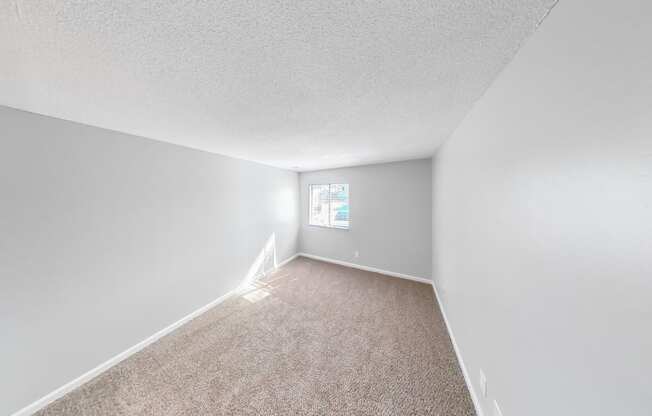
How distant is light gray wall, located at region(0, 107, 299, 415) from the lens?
4.30 feet

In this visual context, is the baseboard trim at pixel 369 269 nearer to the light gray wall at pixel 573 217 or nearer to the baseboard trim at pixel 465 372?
the baseboard trim at pixel 465 372

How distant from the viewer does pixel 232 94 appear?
46.2 inches

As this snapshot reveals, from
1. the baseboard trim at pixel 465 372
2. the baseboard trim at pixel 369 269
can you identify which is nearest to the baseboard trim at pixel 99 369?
the baseboard trim at pixel 369 269

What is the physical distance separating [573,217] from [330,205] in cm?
371

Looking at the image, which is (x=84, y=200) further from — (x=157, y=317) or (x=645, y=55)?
(x=645, y=55)

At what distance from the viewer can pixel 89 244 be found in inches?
63.1

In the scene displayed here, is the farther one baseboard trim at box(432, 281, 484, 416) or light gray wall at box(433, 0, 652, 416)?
baseboard trim at box(432, 281, 484, 416)

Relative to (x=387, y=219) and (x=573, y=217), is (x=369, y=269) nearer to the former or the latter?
(x=387, y=219)

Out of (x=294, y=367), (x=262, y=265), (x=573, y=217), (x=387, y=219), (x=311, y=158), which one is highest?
(x=311, y=158)

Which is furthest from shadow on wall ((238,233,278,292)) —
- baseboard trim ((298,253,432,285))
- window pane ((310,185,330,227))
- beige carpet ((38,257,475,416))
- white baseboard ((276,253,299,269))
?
window pane ((310,185,330,227))

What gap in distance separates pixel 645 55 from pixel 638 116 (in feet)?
0.45

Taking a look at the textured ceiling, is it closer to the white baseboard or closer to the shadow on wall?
the shadow on wall

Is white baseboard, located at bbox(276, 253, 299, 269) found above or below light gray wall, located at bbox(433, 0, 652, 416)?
below

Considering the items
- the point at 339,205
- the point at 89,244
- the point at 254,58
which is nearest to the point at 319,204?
the point at 339,205
